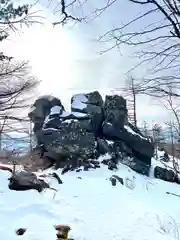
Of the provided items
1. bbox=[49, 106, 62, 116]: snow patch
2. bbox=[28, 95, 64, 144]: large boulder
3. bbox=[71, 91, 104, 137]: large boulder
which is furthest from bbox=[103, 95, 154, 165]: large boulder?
bbox=[28, 95, 64, 144]: large boulder

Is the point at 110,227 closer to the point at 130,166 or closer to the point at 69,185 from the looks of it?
the point at 69,185

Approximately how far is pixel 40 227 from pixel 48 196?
10.0ft

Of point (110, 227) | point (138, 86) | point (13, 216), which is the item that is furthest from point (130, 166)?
point (138, 86)

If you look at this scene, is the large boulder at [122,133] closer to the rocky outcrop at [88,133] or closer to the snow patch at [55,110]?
the rocky outcrop at [88,133]

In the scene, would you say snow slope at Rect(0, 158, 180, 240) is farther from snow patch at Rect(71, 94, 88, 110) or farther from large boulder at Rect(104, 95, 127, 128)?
snow patch at Rect(71, 94, 88, 110)

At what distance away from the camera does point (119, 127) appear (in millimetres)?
17562

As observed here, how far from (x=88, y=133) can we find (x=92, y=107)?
1.88 meters

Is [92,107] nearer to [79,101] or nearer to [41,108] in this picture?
[79,101]

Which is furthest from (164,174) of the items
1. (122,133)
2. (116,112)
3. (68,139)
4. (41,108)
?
(41,108)

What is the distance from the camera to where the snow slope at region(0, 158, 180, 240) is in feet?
19.7

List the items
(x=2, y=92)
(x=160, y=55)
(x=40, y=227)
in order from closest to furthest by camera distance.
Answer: (x=160, y=55) → (x=40, y=227) → (x=2, y=92)

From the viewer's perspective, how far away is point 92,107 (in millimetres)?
17375

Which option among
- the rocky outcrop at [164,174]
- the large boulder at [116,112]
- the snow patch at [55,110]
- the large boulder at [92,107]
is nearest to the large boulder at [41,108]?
the snow patch at [55,110]

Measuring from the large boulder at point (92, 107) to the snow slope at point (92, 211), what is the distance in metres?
4.17
